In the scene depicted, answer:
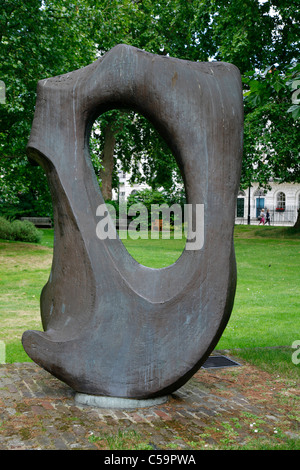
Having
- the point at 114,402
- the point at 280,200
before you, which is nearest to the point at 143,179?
the point at 114,402

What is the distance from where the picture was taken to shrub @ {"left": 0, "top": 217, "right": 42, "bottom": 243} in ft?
71.4

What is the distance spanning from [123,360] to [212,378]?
5.50 feet

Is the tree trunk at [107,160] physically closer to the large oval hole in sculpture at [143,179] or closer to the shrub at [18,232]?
→ the large oval hole in sculpture at [143,179]

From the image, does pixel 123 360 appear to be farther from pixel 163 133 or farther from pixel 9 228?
pixel 9 228

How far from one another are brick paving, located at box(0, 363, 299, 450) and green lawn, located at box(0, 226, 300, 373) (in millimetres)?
1179

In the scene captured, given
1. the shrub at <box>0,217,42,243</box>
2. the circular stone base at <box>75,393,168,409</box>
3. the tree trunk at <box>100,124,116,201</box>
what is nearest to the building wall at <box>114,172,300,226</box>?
the tree trunk at <box>100,124,116,201</box>

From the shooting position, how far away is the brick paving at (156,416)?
4340mm

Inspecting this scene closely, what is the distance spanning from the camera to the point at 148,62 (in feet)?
16.8

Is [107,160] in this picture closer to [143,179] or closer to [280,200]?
[143,179]

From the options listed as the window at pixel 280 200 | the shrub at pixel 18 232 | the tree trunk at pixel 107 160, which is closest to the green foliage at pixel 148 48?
the tree trunk at pixel 107 160

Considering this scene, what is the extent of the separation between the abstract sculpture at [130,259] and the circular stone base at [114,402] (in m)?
0.08

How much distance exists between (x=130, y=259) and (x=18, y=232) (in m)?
17.2

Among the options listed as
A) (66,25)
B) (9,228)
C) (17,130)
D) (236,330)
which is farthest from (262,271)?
(9,228)

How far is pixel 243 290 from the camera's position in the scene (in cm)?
1280
